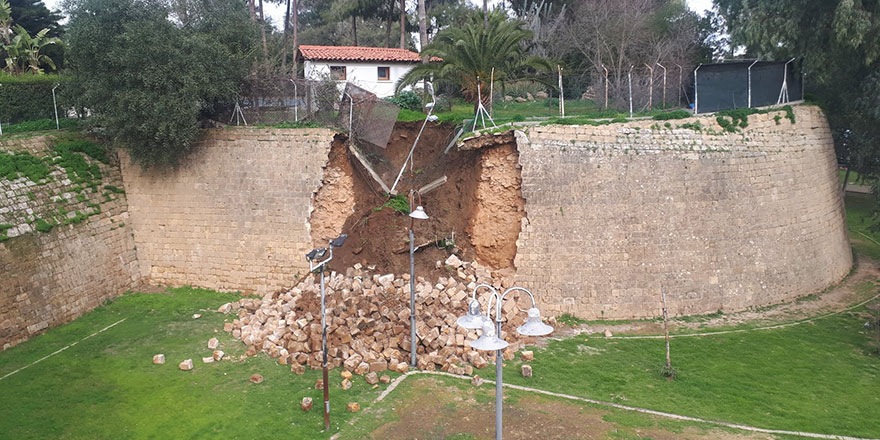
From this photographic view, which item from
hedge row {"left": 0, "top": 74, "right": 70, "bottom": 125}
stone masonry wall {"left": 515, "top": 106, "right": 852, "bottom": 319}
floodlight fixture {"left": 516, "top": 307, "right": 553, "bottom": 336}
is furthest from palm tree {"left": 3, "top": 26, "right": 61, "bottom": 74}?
floodlight fixture {"left": 516, "top": 307, "right": 553, "bottom": 336}

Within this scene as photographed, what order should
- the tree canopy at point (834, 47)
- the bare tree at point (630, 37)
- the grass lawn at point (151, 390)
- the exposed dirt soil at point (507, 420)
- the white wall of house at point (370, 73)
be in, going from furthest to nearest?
the bare tree at point (630, 37) < the white wall of house at point (370, 73) < the tree canopy at point (834, 47) < the grass lawn at point (151, 390) < the exposed dirt soil at point (507, 420)

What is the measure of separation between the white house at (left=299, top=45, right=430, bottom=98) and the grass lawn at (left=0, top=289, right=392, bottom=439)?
1416 cm

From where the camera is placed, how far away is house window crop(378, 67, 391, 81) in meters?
28.2

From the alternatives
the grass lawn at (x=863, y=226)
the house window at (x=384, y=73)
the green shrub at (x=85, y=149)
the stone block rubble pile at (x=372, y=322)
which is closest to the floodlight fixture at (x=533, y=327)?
the stone block rubble pile at (x=372, y=322)

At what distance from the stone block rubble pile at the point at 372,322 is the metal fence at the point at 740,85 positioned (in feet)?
28.4

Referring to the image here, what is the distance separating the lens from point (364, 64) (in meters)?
27.9

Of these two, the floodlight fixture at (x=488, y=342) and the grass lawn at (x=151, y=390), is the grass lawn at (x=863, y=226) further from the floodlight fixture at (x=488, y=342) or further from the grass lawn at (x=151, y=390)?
the grass lawn at (x=151, y=390)

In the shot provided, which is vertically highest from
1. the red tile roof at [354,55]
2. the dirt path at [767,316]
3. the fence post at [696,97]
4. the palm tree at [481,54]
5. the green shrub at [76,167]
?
the red tile roof at [354,55]

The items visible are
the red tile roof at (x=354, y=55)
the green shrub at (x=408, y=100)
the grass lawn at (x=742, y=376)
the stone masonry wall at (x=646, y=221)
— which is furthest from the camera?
the red tile roof at (x=354, y=55)

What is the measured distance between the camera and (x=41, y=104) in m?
22.1

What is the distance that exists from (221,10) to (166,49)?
276 cm

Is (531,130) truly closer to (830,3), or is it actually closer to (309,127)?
(309,127)

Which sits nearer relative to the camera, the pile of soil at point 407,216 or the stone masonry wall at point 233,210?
the pile of soil at point 407,216

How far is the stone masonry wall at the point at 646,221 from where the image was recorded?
1727 centimetres
